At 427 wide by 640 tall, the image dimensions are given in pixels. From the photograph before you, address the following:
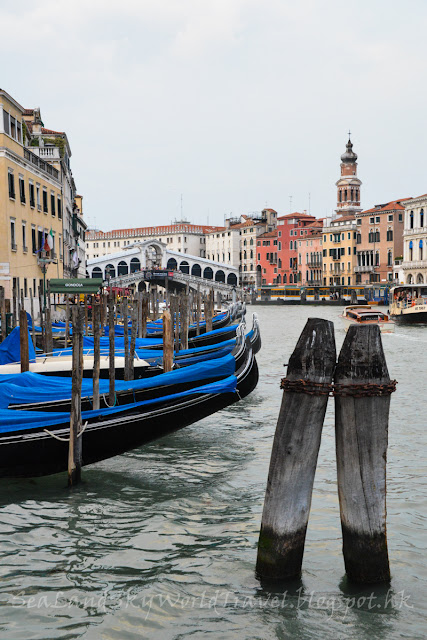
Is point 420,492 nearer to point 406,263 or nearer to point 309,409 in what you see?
point 309,409

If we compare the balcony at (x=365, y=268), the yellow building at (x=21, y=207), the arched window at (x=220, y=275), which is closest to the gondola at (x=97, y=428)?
the yellow building at (x=21, y=207)

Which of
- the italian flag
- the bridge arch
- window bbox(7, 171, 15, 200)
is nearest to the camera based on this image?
window bbox(7, 171, 15, 200)

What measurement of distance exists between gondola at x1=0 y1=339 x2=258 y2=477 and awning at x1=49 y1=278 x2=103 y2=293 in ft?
41.8

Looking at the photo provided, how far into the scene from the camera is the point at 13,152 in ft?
62.7

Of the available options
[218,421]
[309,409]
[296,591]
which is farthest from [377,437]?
[218,421]

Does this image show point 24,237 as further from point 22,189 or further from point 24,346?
point 24,346

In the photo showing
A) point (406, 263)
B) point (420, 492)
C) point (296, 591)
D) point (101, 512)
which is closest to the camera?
point (296, 591)

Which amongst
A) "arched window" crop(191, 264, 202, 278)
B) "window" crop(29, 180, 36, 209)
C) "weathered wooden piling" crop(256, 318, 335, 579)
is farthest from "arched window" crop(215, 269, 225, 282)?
"weathered wooden piling" crop(256, 318, 335, 579)

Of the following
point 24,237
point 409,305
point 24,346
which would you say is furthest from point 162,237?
point 24,346

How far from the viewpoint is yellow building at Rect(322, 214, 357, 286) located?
62.6 m

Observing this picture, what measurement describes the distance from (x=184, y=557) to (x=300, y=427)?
1675 millimetres

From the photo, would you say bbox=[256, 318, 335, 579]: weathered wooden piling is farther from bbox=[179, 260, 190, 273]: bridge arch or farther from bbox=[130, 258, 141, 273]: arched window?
bbox=[179, 260, 190, 273]: bridge arch

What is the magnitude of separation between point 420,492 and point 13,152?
1567cm

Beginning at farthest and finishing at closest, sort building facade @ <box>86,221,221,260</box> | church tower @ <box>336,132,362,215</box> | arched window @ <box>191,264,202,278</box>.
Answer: building facade @ <box>86,221,221,260</box>
arched window @ <box>191,264,202,278</box>
church tower @ <box>336,132,362,215</box>
